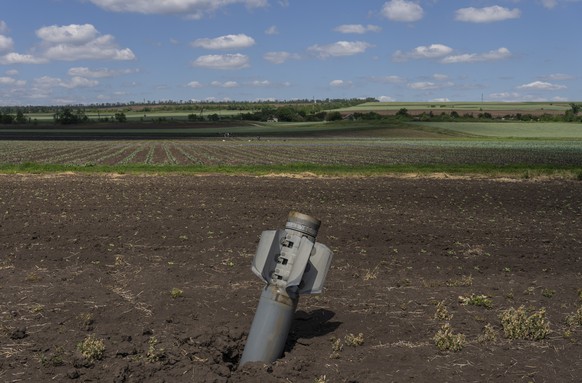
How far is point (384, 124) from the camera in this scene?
410ft

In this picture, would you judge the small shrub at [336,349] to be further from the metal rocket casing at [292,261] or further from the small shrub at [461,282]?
the small shrub at [461,282]

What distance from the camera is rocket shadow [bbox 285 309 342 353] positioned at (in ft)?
22.0

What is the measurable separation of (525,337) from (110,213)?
1156 cm

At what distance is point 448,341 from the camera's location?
6195mm

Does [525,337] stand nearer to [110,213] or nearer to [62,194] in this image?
[110,213]

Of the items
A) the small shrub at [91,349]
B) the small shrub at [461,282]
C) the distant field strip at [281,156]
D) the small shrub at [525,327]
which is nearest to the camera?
the small shrub at [91,349]

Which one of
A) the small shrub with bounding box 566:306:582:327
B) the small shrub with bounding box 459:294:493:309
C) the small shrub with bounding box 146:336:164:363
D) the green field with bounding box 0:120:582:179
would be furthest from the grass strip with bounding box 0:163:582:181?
the small shrub with bounding box 146:336:164:363

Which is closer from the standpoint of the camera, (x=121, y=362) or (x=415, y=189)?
(x=121, y=362)

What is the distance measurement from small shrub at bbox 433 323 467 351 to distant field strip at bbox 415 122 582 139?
9507 cm

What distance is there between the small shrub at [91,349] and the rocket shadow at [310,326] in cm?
185

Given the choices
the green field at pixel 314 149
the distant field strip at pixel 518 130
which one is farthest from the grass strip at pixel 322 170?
the distant field strip at pixel 518 130

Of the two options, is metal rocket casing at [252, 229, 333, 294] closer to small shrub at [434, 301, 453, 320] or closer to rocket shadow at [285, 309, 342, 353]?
rocket shadow at [285, 309, 342, 353]

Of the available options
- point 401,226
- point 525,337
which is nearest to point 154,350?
point 525,337

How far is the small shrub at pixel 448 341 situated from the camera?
6152mm
